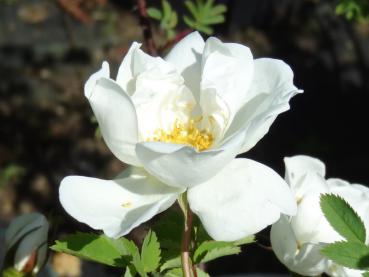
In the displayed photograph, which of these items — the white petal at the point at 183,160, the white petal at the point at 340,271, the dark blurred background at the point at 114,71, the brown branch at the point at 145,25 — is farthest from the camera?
the dark blurred background at the point at 114,71

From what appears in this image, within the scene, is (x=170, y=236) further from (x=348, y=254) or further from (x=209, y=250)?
(x=348, y=254)

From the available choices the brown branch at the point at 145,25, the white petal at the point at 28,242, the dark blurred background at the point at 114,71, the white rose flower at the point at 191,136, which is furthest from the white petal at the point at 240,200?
the dark blurred background at the point at 114,71

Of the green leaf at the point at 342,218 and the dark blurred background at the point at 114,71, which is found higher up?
the green leaf at the point at 342,218

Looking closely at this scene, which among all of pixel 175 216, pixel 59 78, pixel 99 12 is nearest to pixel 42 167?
pixel 59 78

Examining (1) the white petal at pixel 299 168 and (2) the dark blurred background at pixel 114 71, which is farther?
(2) the dark blurred background at pixel 114 71

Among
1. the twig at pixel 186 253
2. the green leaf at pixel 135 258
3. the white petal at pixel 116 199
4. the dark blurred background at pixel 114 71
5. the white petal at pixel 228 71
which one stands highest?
the white petal at pixel 228 71

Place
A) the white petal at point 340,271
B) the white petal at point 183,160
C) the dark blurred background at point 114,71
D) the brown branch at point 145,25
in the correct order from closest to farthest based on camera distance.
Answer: the white petal at point 183,160 → the white petal at point 340,271 → the brown branch at point 145,25 → the dark blurred background at point 114,71

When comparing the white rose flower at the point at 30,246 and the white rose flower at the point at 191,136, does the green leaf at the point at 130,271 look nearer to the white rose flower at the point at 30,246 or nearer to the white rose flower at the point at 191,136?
the white rose flower at the point at 191,136

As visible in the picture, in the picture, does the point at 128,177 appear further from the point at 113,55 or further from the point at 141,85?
the point at 113,55

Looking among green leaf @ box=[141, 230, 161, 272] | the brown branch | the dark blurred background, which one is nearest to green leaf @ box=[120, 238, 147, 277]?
green leaf @ box=[141, 230, 161, 272]
